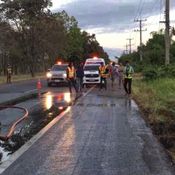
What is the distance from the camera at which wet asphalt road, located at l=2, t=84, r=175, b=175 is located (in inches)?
350

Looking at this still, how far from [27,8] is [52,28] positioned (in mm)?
4621

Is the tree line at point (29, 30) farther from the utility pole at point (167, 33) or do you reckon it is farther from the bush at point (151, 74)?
the bush at point (151, 74)

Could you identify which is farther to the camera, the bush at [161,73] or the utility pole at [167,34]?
the utility pole at [167,34]

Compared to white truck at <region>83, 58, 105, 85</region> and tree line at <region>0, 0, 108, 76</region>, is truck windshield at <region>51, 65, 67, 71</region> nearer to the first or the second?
white truck at <region>83, 58, 105, 85</region>

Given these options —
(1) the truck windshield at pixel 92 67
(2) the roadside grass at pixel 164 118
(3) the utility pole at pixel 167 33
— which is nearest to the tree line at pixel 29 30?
(3) the utility pole at pixel 167 33

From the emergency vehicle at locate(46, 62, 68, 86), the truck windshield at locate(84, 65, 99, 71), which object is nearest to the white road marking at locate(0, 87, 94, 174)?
the truck windshield at locate(84, 65, 99, 71)

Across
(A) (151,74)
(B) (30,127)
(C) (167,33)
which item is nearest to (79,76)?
(A) (151,74)

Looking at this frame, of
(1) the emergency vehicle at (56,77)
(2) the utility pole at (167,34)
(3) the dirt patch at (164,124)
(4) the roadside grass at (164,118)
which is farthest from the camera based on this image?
(2) the utility pole at (167,34)

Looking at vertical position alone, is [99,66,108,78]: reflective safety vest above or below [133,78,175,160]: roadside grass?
above

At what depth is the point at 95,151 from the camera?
10.7 m

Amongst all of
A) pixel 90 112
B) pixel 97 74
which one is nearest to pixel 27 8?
pixel 97 74

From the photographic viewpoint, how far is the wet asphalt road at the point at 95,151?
889cm

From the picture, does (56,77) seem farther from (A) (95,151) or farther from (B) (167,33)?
(A) (95,151)

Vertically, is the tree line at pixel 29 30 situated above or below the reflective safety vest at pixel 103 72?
above
